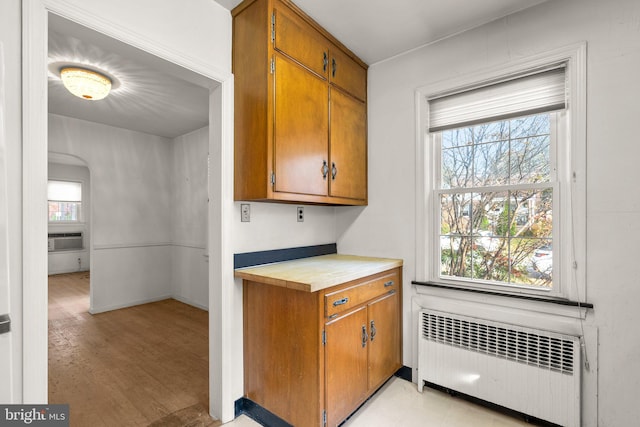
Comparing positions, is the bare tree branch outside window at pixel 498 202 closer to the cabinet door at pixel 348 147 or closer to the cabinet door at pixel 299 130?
the cabinet door at pixel 348 147

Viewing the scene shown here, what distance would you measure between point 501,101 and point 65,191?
29.6 ft

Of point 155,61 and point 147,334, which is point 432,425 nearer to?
point 155,61

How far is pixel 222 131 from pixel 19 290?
1245 mm

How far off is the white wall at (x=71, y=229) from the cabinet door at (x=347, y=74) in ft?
25.3

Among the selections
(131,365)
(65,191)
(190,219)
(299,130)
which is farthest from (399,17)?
(65,191)

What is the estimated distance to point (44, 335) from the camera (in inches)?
49.1

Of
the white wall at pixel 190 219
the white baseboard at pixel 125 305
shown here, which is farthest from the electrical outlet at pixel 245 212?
the white baseboard at pixel 125 305

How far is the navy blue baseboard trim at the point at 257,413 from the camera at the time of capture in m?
1.82

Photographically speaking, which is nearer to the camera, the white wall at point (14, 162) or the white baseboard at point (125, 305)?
the white wall at point (14, 162)

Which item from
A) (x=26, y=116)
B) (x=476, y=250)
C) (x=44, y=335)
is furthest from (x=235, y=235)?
(x=476, y=250)

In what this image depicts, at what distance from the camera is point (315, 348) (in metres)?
1.62

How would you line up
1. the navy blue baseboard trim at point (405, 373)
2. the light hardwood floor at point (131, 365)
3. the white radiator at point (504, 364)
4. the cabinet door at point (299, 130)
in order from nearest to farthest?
the white radiator at point (504, 364) → the cabinet door at point (299, 130) → the light hardwood floor at point (131, 365) → the navy blue baseboard trim at point (405, 373)

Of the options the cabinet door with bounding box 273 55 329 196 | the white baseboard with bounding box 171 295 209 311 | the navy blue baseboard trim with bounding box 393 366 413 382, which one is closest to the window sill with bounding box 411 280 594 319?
the navy blue baseboard trim with bounding box 393 366 413 382

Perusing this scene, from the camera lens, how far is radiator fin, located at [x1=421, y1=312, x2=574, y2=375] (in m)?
1.76
